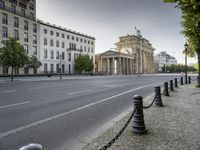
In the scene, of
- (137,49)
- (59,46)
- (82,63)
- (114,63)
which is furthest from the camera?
(137,49)

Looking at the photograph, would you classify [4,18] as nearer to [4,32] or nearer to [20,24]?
[4,32]

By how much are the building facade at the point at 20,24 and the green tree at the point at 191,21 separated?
1469 inches

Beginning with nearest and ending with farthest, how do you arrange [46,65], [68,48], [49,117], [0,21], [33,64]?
[49,117] < [0,21] < [33,64] < [46,65] < [68,48]

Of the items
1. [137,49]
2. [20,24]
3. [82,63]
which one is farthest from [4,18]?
[137,49]

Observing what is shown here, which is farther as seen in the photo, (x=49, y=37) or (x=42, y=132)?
(x=49, y=37)

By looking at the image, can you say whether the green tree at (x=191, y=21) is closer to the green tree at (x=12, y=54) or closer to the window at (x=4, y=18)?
the green tree at (x=12, y=54)

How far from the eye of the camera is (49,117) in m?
6.79

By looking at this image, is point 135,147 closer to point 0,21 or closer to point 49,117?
point 49,117

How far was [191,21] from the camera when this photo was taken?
11.7m

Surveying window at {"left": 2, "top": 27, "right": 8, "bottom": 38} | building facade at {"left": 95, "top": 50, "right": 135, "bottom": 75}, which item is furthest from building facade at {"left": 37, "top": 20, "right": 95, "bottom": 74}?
building facade at {"left": 95, "top": 50, "right": 135, "bottom": 75}

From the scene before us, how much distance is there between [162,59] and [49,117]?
667ft

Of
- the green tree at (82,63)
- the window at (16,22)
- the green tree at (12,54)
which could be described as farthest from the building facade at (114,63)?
the green tree at (12,54)

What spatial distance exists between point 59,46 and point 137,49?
181ft

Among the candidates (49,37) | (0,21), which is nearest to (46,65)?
(49,37)
